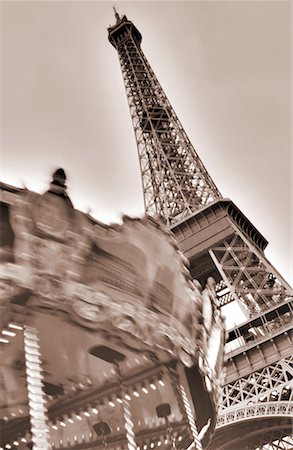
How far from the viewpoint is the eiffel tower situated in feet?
41.2

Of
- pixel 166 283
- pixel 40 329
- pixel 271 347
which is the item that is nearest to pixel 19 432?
pixel 40 329

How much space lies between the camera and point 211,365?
3.60 m

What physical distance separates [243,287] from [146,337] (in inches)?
548

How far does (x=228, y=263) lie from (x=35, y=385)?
15.1 m

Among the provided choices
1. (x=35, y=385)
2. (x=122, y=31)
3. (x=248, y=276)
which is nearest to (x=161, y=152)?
(x=248, y=276)

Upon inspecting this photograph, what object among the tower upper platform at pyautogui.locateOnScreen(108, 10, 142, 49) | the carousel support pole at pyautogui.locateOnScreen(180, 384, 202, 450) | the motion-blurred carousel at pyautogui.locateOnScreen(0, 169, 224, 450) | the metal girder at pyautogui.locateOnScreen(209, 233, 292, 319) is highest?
the tower upper platform at pyautogui.locateOnScreen(108, 10, 142, 49)

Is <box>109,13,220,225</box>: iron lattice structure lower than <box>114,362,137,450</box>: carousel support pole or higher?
higher

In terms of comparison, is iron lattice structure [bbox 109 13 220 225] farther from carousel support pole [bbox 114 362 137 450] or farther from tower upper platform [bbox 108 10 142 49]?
carousel support pole [bbox 114 362 137 450]

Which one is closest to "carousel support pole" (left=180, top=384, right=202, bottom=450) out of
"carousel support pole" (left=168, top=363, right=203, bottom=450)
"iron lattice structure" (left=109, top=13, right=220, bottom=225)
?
"carousel support pole" (left=168, top=363, right=203, bottom=450)

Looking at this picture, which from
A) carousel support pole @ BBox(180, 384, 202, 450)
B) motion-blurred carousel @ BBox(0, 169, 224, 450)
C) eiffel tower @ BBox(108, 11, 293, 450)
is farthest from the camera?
eiffel tower @ BBox(108, 11, 293, 450)

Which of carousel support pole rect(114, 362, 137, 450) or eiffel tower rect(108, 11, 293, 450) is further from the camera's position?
eiffel tower rect(108, 11, 293, 450)

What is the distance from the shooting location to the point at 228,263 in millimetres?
17625

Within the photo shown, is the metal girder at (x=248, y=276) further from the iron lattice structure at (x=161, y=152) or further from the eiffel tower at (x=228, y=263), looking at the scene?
the iron lattice structure at (x=161, y=152)

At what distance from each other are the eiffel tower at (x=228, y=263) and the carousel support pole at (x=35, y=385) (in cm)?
356
